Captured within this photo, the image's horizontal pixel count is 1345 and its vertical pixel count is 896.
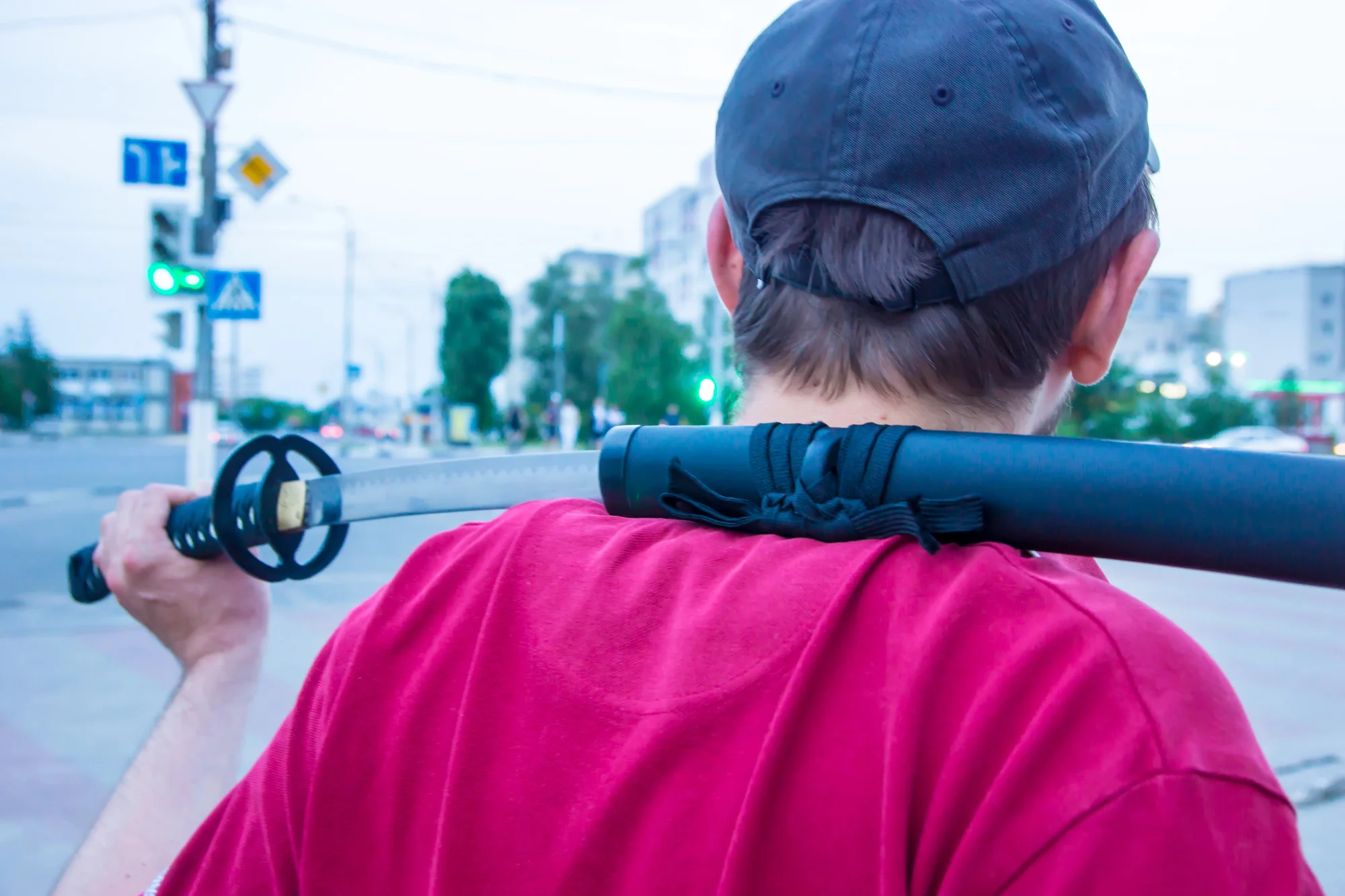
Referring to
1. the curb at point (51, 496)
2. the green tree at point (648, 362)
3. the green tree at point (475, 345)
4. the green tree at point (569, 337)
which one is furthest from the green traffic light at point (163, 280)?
the green tree at point (475, 345)

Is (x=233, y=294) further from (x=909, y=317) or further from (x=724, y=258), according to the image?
(x=909, y=317)

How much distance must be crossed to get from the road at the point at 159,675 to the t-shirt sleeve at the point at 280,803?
0.82 m

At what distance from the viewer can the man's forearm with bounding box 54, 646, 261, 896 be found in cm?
105

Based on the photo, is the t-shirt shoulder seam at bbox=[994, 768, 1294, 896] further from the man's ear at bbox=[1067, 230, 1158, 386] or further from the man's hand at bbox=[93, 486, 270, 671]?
the man's hand at bbox=[93, 486, 270, 671]

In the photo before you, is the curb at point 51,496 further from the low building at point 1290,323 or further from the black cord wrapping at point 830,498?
the low building at point 1290,323

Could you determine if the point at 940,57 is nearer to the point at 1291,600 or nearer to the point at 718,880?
the point at 718,880

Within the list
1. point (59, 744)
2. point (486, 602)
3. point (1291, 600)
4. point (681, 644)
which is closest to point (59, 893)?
point (486, 602)

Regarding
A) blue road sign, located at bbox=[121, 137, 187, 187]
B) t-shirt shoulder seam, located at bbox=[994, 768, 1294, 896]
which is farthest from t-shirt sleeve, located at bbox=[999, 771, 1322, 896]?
blue road sign, located at bbox=[121, 137, 187, 187]

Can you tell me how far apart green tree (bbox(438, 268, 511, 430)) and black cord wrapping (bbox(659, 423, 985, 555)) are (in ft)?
179

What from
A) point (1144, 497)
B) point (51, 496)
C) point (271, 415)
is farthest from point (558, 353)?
point (271, 415)

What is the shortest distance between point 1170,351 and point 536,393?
49410 mm

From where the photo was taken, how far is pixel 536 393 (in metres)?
53.6

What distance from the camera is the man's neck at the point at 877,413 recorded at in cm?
79

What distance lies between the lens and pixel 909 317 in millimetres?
776
